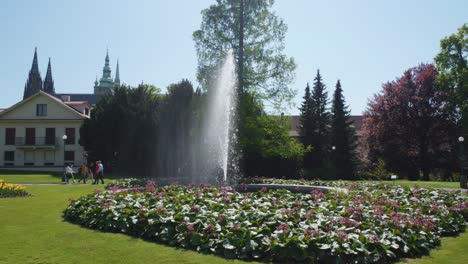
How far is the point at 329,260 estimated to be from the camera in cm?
642

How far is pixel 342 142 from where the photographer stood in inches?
1772

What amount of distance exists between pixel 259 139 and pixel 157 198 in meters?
16.6

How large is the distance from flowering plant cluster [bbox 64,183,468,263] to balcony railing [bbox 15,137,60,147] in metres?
41.5

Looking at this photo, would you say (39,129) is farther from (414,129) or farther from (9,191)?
(414,129)

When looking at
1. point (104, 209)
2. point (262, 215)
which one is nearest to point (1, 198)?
point (104, 209)

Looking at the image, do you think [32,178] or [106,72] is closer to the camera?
[32,178]

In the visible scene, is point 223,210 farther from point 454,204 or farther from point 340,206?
point 454,204

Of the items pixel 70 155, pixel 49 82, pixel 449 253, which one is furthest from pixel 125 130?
pixel 49 82

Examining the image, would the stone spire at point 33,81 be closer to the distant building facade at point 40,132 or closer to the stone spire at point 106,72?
the stone spire at point 106,72

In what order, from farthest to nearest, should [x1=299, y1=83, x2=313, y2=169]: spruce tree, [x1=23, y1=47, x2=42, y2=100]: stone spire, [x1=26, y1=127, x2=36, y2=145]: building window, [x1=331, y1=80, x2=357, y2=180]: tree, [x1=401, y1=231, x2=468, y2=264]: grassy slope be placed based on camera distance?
[x1=23, y1=47, x2=42, y2=100]: stone spire → [x1=26, y1=127, x2=36, y2=145]: building window → [x1=299, y1=83, x2=313, y2=169]: spruce tree → [x1=331, y1=80, x2=357, y2=180]: tree → [x1=401, y1=231, x2=468, y2=264]: grassy slope

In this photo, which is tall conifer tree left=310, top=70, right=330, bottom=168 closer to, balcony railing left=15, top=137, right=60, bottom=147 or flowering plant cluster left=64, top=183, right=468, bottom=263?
balcony railing left=15, top=137, right=60, bottom=147

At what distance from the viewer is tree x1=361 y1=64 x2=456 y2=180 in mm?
38625

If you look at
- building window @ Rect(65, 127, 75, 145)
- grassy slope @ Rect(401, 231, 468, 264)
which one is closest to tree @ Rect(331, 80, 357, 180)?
building window @ Rect(65, 127, 75, 145)

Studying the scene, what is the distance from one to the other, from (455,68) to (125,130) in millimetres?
31398
